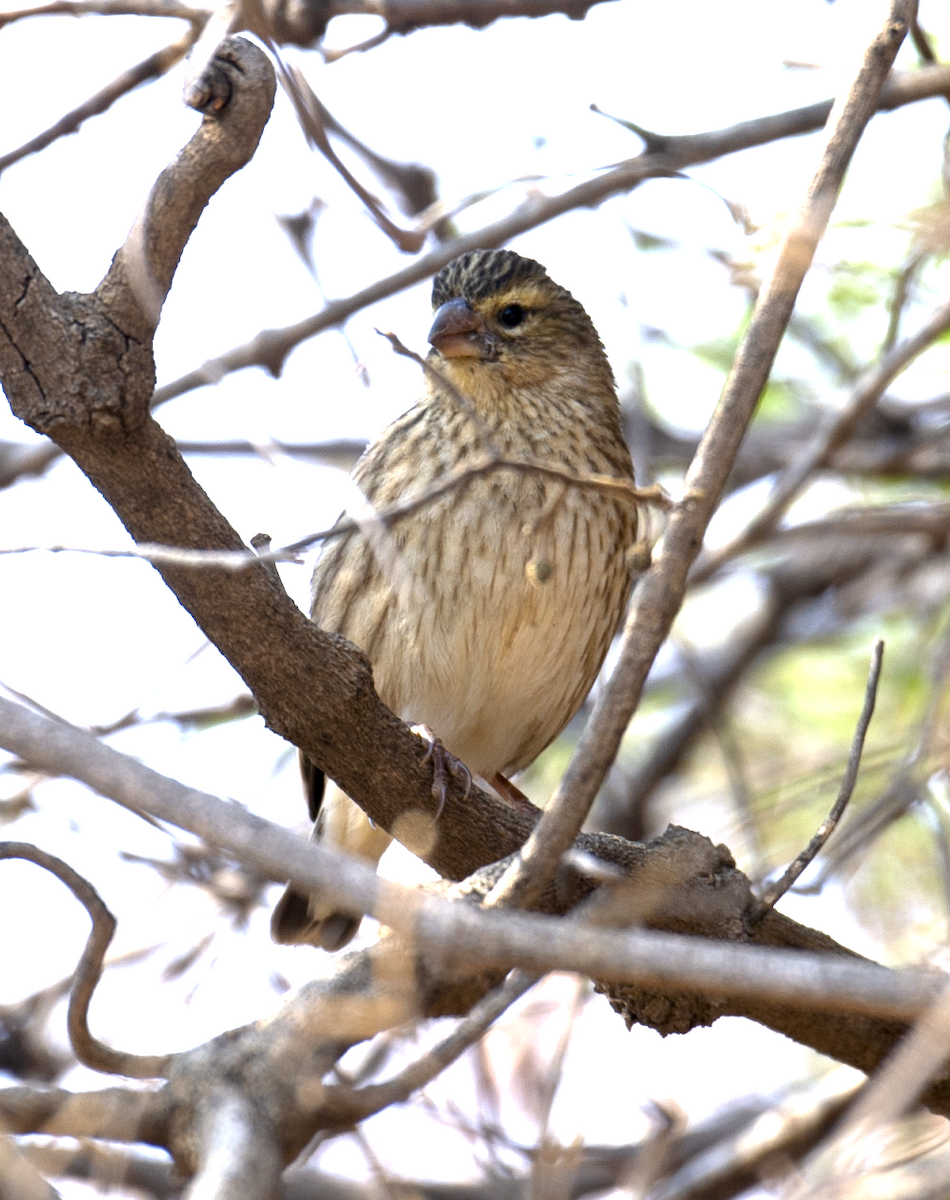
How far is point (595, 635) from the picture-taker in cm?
411

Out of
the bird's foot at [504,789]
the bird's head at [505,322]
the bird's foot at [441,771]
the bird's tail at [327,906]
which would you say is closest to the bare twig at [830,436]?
the bird's head at [505,322]

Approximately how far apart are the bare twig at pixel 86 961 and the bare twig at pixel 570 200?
151 cm

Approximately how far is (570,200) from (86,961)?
2.35m

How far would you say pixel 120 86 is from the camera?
3.77 metres

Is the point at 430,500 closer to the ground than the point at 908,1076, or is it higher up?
higher up

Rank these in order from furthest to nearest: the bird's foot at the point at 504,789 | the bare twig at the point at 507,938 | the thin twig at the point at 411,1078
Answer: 1. the bird's foot at the point at 504,789
2. the thin twig at the point at 411,1078
3. the bare twig at the point at 507,938

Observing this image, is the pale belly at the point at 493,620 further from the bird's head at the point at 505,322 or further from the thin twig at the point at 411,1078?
the thin twig at the point at 411,1078

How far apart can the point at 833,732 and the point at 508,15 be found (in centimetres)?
275

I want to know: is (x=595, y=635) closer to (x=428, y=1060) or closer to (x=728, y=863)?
(x=728, y=863)

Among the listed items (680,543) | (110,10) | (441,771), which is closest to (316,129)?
(110,10)

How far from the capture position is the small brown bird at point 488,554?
3.82 meters

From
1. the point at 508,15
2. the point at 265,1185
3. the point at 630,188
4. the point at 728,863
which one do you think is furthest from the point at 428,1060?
the point at 508,15

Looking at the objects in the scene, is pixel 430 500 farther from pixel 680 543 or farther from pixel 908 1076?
pixel 908 1076

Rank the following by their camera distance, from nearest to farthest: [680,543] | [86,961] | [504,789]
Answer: [680,543]
[86,961]
[504,789]
